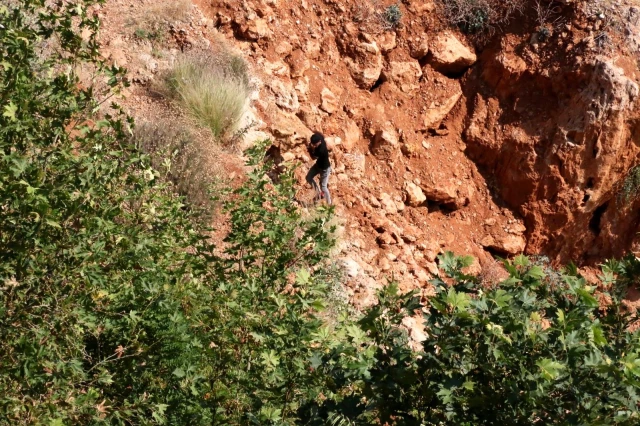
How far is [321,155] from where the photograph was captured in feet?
30.3

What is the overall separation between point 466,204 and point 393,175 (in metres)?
1.46

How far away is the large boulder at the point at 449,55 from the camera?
11748 mm

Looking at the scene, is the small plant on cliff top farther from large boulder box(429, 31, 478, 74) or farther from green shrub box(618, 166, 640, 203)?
green shrub box(618, 166, 640, 203)

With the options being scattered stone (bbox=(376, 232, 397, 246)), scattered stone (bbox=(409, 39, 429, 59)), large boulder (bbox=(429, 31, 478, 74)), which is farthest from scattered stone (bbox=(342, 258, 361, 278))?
large boulder (bbox=(429, 31, 478, 74))

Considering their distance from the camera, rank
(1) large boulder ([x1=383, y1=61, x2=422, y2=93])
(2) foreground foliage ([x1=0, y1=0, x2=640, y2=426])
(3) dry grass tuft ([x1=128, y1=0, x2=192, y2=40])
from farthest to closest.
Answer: (1) large boulder ([x1=383, y1=61, x2=422, y2=93]) → (3) dry grass tuft ([x1=128, y1=0, x2=192, y2=40]) → (2) foreground foliage ([x1=0, y1=0, x2=640, y2=426])

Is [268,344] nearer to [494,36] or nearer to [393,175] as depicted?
[393,175]

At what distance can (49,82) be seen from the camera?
3607 mm

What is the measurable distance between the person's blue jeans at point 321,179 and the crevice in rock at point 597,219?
4475 mm

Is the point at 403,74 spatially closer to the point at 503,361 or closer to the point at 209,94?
the point at 209,94

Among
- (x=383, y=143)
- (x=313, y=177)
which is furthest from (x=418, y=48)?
(x=313, y=177)

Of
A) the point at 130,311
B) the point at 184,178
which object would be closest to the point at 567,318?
the point at 130,311

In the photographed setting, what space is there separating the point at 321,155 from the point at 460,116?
3.49 metres

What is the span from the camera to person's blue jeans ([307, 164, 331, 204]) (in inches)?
372

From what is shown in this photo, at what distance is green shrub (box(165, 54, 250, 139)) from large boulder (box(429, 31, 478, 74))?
3683 mm
